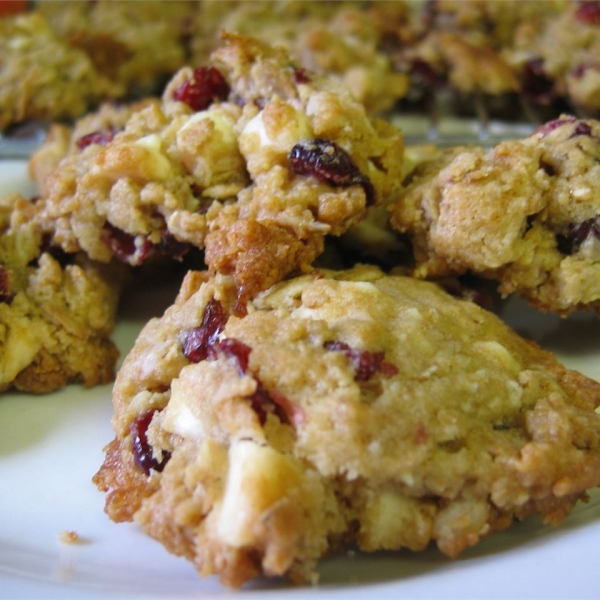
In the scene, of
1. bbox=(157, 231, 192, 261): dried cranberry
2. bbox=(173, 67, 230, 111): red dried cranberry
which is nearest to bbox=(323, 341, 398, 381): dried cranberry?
bbox=(157, 231, 192, 261): dried cranberry

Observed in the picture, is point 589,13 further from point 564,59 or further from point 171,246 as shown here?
point 171,246

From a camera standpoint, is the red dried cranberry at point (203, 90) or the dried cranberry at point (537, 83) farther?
the dried cranberry at point (537, 83)

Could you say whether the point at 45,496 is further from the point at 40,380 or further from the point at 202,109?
the point at 202,109

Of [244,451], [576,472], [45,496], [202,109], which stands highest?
[202,109]

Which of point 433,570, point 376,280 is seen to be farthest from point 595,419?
point 376,280

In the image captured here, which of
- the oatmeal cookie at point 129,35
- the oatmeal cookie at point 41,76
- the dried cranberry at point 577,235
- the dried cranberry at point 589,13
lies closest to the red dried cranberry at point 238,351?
the dried cranberry at point 577,235

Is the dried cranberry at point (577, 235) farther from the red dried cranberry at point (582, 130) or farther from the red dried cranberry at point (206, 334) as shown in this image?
the red dried cranberry at point (206, 334)
